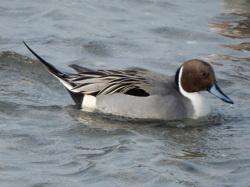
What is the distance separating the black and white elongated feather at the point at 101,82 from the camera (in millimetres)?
8539

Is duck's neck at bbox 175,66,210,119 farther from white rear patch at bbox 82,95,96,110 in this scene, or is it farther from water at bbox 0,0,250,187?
white rear patch at bbox 82,95,96,110

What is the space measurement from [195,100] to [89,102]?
1058 millimetres

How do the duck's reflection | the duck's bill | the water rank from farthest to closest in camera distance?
1. the duck's bill
2. the duck's reflection
3. the water

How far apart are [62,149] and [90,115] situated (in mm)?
1364

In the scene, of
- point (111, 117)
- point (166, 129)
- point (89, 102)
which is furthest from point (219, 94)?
point (89, 102)

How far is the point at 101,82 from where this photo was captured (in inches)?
343

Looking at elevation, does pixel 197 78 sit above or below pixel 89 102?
above

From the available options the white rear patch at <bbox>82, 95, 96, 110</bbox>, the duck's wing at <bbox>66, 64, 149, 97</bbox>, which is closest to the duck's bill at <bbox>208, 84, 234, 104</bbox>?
the duck's wing at <bbox>66, 64, 149, 97</bbox>

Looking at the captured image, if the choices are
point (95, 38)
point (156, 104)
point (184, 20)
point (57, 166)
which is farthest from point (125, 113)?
point (184, 20)

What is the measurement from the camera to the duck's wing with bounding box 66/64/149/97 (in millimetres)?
8520

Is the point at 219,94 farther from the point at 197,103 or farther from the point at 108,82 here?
the point at 108,82

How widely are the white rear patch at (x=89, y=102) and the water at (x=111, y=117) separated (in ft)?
0.38

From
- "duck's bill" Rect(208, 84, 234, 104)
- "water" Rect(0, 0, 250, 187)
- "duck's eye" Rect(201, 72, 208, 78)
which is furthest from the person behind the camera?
"duck's eye" Rect(201, 72, 208, 78)

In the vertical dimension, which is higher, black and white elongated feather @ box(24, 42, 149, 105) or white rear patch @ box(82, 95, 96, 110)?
black and white elongated feather @ box(24, 42, 149, 105)
